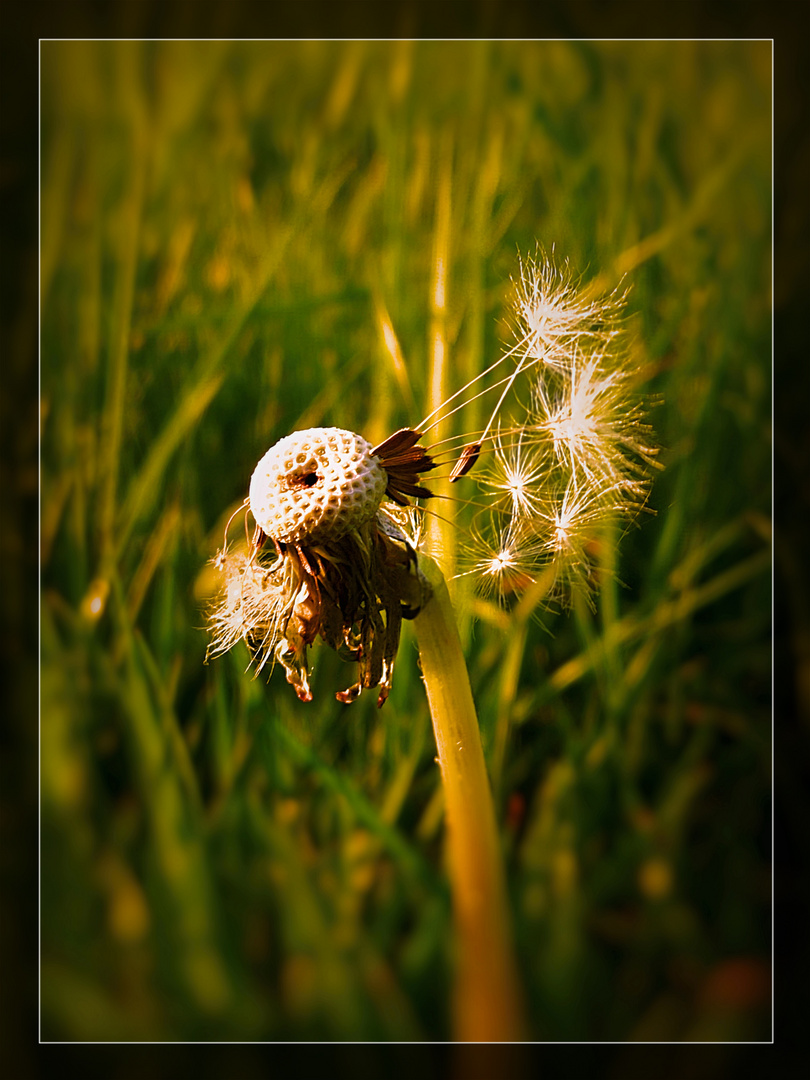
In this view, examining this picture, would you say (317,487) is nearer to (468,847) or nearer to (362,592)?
(362,592)

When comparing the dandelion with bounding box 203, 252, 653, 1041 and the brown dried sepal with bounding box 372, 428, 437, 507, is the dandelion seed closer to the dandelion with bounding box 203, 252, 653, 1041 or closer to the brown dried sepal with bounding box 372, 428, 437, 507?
the dandelion with bounding box 203, 252, 653, 1041

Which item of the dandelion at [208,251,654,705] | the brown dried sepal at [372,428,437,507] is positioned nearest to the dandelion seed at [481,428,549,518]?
the dandelion at [208,251,654,705]

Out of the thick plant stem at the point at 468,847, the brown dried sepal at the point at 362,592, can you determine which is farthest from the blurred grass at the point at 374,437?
the brown dried sepal at the point at 362,592

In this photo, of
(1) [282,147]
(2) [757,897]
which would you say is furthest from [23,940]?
(1) [282,147]

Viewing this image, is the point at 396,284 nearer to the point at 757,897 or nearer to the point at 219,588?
the point at 219,588

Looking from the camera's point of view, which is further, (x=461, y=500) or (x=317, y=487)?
(x=461, y=500)

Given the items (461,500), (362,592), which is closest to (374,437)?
(461,500)
